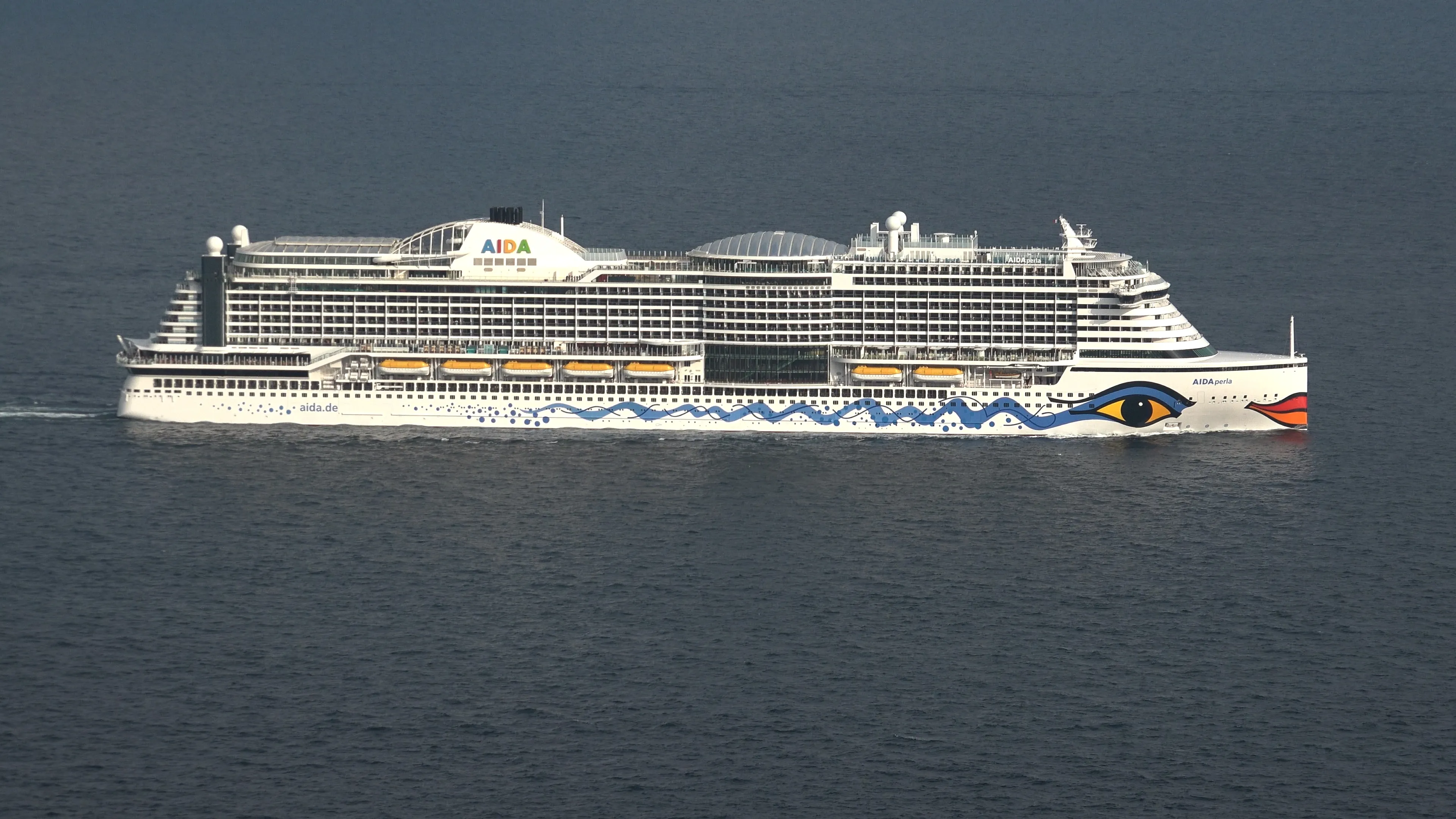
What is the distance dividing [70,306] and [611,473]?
180ft

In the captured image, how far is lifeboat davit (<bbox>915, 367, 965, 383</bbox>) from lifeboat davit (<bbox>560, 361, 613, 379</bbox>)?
1732 centimetres

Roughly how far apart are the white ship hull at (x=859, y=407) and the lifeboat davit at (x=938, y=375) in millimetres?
811

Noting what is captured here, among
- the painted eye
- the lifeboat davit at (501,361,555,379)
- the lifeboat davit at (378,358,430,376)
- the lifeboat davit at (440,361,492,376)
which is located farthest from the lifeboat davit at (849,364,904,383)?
the lifeboat davit at (378,358,430,376)

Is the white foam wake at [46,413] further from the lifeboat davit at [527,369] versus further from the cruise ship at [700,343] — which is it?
the lifeboat davit at [527,369]

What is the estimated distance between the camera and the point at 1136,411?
144 meters

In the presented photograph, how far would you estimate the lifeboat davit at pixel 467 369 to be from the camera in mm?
147875

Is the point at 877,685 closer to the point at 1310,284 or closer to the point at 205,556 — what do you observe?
the point at 205,556

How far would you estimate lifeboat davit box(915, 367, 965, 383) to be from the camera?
14612 cm

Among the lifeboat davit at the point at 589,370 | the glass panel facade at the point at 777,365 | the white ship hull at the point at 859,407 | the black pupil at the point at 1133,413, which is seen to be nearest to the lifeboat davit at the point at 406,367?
the white ship hull at the point at 859,407

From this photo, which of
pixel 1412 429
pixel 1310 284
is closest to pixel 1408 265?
pixel 1310 284

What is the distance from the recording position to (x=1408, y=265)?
187625mm

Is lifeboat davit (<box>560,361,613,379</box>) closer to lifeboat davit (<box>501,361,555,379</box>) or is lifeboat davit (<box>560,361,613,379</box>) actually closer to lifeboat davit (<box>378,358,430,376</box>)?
lifeboat davit (<box>501,361,555,379</box>)

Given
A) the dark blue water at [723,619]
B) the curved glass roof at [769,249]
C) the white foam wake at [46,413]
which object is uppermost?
the curved glass roof at [769,249]

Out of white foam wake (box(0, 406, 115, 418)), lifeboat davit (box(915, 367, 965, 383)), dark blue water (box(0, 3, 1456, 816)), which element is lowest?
dark blue water (box(0, 3, 1456, 816))
